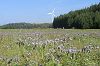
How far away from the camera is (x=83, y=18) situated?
114 metres

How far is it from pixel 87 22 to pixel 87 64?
9792 cm

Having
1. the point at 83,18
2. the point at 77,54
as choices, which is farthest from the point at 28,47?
the point at 83,18

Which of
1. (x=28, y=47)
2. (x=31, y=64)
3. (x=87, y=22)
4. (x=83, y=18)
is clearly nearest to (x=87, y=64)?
(x=31, y=64)

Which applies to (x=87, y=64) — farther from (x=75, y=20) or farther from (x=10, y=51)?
(x=75, y=20)

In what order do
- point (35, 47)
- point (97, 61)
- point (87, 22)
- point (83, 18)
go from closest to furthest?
point (97, 61), point (35, 47), point (87, 22), point (83, 18)

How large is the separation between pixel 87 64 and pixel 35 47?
17.8 feet

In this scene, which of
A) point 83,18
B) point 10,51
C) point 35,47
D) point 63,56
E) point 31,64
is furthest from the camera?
point 83,18

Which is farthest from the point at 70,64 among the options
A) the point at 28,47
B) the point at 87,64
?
the point at 28,47

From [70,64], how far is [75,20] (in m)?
109

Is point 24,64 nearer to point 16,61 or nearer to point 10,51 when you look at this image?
point 16,61

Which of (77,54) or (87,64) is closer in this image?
(87,64)

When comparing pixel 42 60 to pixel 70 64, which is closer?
pixel 70 64

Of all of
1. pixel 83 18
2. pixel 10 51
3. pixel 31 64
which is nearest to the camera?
pixel 31 64

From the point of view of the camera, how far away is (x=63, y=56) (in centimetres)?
1141
